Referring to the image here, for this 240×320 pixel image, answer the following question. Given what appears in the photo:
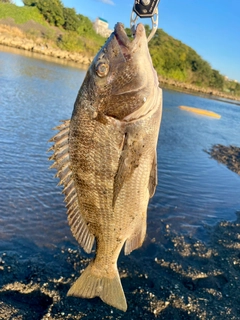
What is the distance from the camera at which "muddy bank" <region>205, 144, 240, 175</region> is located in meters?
12.4

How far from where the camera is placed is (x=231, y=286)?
4.63m

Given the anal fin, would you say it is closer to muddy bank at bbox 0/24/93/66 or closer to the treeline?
muddy bank at bbox 0/24/93/66

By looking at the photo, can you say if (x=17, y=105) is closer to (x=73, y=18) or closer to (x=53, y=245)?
(x=53, y=245)

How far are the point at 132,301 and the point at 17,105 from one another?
1063cm

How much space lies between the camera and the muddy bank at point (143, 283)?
382cm

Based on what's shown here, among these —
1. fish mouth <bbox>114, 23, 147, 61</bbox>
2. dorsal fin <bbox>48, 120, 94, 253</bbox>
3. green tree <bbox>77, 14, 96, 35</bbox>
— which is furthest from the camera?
green tree <bbox>77, 14, 96, 35</bbox>

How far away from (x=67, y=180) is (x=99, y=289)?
1.11 m

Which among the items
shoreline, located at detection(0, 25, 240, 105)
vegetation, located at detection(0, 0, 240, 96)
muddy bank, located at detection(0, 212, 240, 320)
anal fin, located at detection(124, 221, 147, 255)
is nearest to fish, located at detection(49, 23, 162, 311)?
anal fin, located at detection(124, 221, 147, 255)

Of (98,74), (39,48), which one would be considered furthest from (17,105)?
(39,48)

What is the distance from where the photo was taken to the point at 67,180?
107 inches

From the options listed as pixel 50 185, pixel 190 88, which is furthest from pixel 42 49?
pixel 50 185

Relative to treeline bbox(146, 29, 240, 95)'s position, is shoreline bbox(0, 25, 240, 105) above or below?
below

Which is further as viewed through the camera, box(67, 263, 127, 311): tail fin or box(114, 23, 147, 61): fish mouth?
box(67, 263, 127, 311): tail fin

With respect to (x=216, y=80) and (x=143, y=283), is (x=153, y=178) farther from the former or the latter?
(x=216, y=80)
